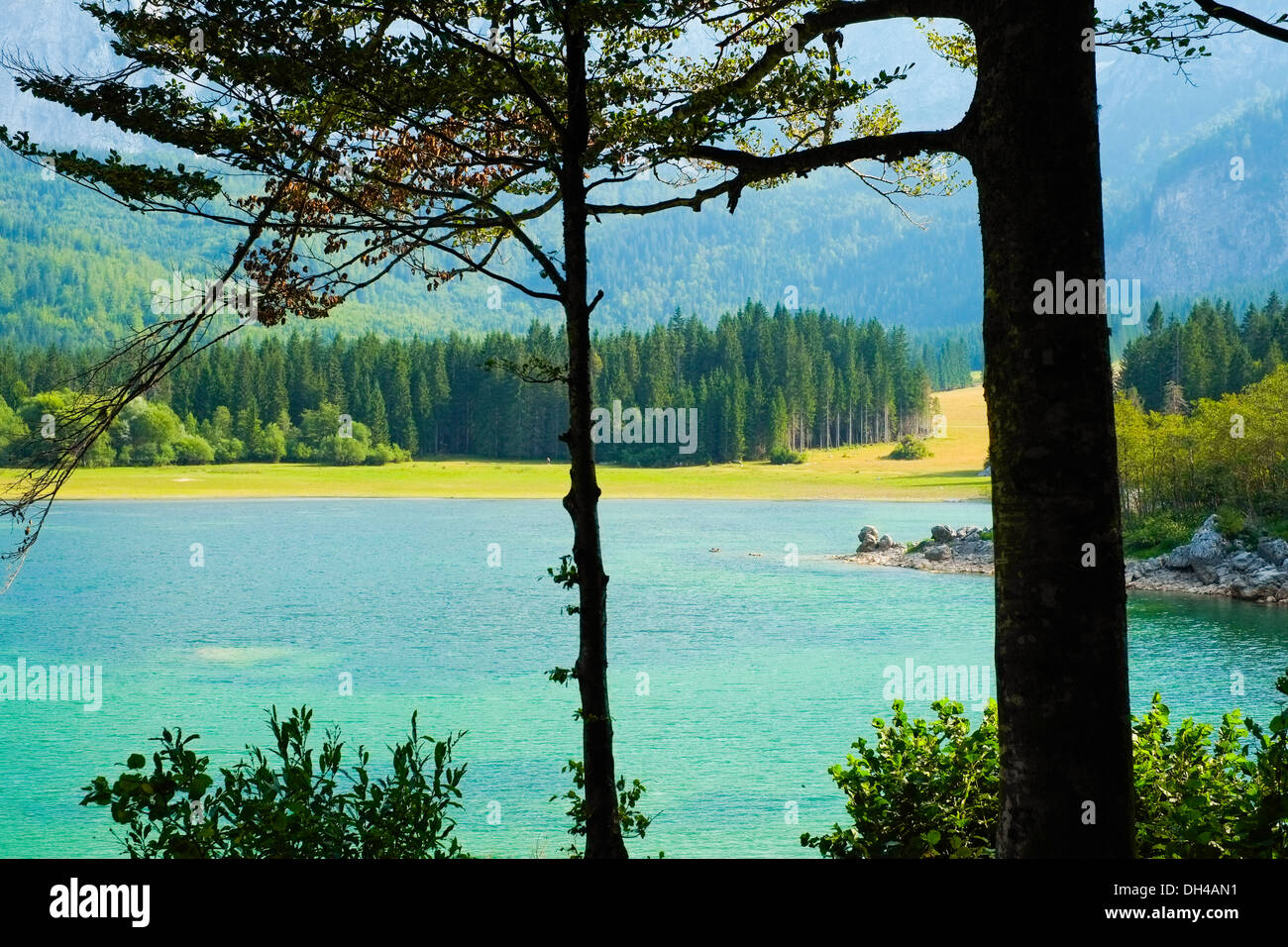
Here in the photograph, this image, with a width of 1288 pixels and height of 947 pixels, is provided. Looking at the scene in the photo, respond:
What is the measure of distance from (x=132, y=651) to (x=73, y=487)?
52.3 metres

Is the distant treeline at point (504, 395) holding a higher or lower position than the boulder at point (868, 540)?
higher

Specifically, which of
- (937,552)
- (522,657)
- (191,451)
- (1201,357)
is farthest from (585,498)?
(191,451)

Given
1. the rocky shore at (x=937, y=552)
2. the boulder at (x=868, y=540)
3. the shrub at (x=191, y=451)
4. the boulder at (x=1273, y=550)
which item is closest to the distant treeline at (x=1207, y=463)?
the boulder at (x=1273, y=550)

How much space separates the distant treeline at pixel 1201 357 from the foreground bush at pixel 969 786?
204 feet

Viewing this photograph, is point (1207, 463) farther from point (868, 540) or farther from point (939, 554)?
point (868, 540)

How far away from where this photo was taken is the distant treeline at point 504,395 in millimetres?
84125

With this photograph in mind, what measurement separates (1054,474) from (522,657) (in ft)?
75.7

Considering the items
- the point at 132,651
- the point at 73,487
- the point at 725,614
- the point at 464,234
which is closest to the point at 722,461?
the point at 73,487


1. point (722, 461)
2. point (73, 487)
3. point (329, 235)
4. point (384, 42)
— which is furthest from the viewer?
point (722, 461)

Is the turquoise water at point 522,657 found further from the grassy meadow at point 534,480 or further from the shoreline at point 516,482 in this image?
the grassy meadow at point 534,480

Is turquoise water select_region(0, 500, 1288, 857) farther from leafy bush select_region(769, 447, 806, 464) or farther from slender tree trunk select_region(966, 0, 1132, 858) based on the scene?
leafy bush select_region(769, 447, 806, 464)

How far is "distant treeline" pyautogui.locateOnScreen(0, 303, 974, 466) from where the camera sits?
84.1 metres
